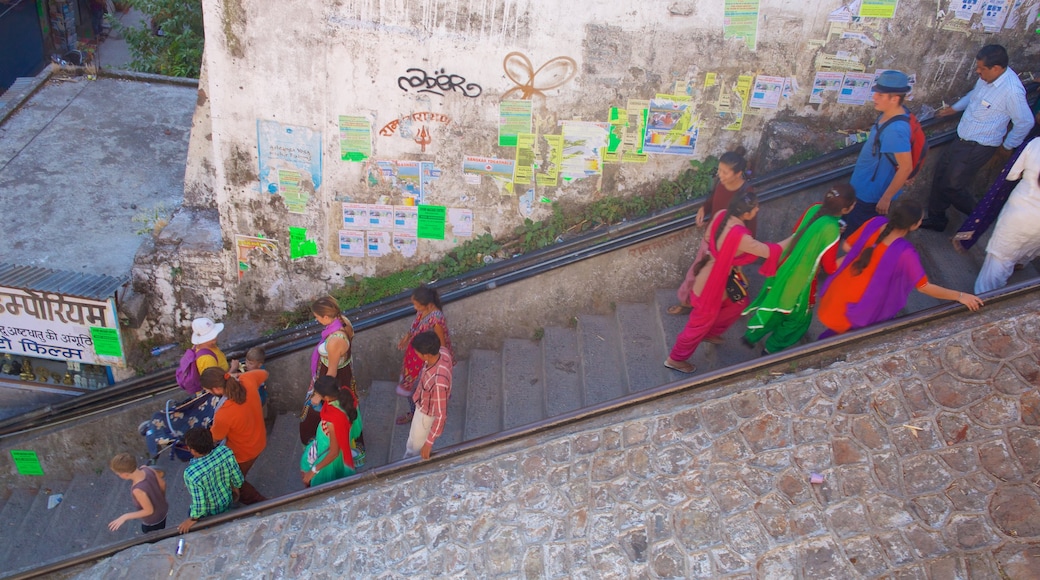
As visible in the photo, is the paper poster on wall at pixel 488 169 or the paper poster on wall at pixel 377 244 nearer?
the paper poster on wall at pixel 488 169

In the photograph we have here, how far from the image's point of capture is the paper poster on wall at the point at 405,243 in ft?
23.8

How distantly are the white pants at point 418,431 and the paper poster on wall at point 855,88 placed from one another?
4.83 metres

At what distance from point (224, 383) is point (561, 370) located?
2.81 meters

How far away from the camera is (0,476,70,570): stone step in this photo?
6.98 metres

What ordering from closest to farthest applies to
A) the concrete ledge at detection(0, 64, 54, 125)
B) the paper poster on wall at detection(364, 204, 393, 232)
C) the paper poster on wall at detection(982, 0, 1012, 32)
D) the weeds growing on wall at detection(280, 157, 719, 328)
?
the paper poster on wall at detection(982, 0, 1012, 32) → the weeds growing on wall at detection(280, 157, 719, 328) → the paper poster on wall at detection(364, 204, 393, 232) → the concrete ledge at detection(0, 64, 54, 125)

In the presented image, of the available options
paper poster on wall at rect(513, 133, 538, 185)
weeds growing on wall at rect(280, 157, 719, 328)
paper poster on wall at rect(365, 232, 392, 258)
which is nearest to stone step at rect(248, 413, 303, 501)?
weeds growing on wall at rect(280, 157, 719, 328)

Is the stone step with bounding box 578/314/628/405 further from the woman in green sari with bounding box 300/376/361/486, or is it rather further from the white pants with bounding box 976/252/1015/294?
the white pants with bounding box 976/252/1015/294

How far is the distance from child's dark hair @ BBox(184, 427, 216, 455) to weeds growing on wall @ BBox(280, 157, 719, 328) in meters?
2.17

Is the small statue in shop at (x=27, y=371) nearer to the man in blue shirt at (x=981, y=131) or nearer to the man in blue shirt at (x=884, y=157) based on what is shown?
the man in blue shirt at (x=884, y=157)

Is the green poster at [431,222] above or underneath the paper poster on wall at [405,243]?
above

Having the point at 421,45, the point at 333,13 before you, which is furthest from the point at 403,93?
the point at 333,13

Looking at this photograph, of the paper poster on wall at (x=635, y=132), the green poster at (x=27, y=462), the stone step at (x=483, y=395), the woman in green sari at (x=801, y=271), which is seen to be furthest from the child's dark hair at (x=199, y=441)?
the paper poster on wall at (x=635, y=132)

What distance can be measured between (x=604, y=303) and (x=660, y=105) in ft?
6.31

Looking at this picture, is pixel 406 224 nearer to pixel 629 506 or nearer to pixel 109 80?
pixel 629 506
